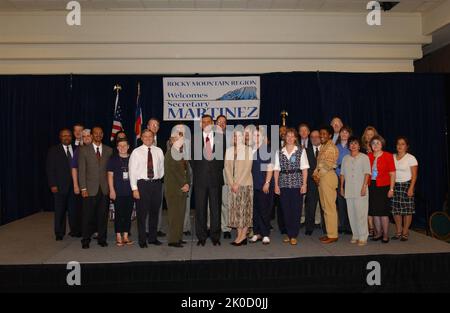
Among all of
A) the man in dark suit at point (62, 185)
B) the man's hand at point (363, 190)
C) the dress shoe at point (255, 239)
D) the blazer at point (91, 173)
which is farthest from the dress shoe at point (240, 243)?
the man in dark suit at point (62, 185)

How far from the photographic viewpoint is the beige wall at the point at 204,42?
242 inches

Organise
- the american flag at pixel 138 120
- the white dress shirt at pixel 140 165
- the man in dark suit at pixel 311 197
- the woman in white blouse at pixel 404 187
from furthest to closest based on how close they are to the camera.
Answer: the american flag at pixel 138 120, the man in dark suit at pixel 311 197, the woman in white blouse at pixel 404 187, the white dress shirt at pixel 140 165

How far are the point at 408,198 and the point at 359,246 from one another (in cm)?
89

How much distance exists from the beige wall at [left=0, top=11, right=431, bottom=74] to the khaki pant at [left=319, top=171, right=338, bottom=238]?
3.04m

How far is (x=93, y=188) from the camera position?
3.94m

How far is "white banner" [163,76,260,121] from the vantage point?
6.49 m

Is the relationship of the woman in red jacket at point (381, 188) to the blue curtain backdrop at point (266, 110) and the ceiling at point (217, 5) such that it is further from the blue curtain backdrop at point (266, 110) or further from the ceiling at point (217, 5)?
the ceiling at point (217, 5)

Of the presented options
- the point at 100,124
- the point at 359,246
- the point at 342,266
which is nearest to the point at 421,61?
the point at 359,246

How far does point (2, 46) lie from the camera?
619 cm

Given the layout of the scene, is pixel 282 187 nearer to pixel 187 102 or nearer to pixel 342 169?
pixel 342 169

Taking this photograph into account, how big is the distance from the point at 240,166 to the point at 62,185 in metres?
2.23

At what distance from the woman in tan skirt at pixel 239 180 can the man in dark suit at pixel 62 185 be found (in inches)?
79.4
